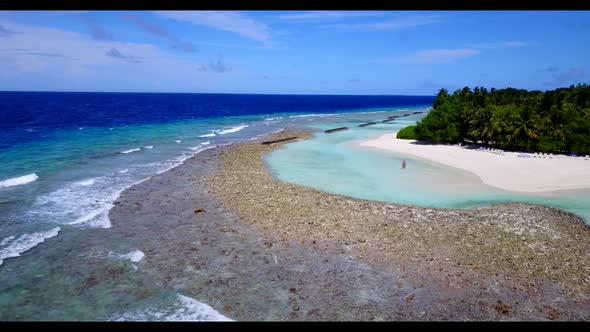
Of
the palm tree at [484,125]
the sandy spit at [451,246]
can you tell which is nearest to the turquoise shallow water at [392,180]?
the sandy spit at [451,246]

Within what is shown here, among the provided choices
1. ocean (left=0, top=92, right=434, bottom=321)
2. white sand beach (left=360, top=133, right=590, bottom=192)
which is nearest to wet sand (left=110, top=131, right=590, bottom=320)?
ocean (left=0, top=92, right=434, bottom=321)

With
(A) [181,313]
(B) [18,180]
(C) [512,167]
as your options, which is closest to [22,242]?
(A) [181,313]

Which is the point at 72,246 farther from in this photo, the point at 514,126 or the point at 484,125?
the point at 514,126

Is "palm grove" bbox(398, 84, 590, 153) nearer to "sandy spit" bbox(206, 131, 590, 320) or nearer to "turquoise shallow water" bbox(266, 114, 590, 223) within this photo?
"turquoise shallow water" bbox(266, 114, 590, 223)

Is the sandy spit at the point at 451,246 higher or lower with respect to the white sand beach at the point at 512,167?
lower

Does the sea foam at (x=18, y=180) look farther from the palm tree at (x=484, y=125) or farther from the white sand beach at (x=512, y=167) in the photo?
the palm tree at (x=484, y=125)

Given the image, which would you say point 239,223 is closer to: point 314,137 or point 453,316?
point 453,316
